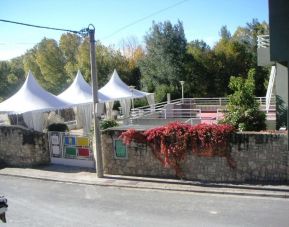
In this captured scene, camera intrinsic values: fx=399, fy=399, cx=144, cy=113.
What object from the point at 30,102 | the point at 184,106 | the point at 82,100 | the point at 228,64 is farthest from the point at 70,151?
the point at 228,64

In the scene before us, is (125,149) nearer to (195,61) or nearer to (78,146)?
(78,146)

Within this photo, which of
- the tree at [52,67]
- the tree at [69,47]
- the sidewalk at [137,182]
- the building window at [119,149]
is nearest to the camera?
the sidewalk at [137,182]

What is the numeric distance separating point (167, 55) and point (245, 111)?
88.1ft

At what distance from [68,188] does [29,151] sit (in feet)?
14.3

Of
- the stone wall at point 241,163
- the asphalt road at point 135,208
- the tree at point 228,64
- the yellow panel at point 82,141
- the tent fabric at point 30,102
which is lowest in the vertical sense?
the asphalt road at point 135,208

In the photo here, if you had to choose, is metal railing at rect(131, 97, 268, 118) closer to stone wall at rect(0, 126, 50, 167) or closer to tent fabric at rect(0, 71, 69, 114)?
tent fabric at rect(0, 71, 69, 114)

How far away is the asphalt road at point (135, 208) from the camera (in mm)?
10375

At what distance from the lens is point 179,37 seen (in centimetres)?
4178

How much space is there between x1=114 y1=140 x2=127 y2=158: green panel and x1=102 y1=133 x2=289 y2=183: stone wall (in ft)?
0.81

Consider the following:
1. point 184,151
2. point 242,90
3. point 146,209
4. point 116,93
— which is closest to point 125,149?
point 184,151

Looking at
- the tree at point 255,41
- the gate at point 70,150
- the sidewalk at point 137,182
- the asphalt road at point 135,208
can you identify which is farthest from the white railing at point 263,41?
the tree at point 255,41

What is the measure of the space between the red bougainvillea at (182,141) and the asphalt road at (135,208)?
5.52ft

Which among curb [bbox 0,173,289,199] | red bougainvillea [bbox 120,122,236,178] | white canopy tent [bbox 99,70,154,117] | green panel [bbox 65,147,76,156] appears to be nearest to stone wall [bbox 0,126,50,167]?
green panel [bbox 65,147,76,156]

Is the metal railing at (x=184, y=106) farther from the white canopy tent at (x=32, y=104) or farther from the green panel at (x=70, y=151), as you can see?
the green panel at (x=70, y=151)
